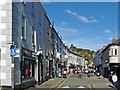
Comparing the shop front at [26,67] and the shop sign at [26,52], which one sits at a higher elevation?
the shop sign at [26,52]

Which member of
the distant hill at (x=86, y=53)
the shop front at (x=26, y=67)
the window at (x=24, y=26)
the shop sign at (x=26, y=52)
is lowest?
the shop front at (x=26, y=67)

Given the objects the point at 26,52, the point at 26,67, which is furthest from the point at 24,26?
the point at 26,67

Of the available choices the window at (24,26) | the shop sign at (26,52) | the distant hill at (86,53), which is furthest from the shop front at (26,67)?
the distant hill at (86,53)

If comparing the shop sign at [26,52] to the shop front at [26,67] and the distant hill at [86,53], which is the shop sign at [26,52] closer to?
the shop front at [26,67]

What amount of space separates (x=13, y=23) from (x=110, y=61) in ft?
133

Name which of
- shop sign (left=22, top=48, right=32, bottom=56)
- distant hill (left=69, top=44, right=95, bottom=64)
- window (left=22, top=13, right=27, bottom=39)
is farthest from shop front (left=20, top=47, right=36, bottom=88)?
distant hill (left=69, top=44, right=95, bottom=64)

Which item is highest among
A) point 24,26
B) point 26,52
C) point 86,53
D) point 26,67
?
point 86,53

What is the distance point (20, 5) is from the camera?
2566cm

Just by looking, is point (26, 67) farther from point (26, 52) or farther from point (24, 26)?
point (24, 26)

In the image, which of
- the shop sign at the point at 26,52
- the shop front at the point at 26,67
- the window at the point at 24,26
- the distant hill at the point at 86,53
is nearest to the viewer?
the shop front at the point at 26,67

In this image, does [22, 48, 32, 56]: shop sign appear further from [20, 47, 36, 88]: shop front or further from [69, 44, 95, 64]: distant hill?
[69, 44, 95, 64]: distant hill

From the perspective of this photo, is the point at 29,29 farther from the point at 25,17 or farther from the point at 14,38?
the point at 14,38

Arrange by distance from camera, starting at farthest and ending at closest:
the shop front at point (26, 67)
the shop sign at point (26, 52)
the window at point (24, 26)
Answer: the window at point (24, 26) → the shop sign at point (26, 52) → the shop front at point (26, 67)

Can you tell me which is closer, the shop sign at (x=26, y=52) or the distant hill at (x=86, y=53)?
the shop sign at (x=26, y=52)
